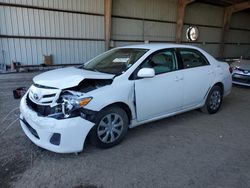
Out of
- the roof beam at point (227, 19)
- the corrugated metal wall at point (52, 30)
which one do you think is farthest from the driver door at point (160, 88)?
the roof beam at point (227, 19)

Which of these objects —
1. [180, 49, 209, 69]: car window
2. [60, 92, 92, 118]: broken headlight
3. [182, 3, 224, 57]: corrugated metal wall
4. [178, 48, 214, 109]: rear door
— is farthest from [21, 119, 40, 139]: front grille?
[182, 3, 224, 57]: corrugated metal wall

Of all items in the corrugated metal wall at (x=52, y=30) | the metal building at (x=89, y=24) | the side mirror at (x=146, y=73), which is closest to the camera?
the side mirror at (x=146, y=73)

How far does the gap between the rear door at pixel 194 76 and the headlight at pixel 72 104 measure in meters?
1.94

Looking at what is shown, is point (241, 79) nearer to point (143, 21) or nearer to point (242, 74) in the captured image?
point (242, 74)

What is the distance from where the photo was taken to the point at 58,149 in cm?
264

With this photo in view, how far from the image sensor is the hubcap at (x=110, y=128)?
116 inches

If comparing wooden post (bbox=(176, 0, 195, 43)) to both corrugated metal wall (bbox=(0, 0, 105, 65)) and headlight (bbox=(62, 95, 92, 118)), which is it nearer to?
corrugated metal wall (bbox=(0, 0, 105, 65))

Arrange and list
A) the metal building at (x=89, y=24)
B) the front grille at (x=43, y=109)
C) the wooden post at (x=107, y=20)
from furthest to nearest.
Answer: the wooden post at (x=107, y=20) < the metal building at (x=89, y=24) < the front grille at (x=43, y=109)

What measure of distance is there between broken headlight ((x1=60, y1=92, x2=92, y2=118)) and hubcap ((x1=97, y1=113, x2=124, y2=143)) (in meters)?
0.38

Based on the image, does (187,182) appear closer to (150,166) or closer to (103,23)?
(150,166)

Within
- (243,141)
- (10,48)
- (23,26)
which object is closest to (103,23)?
(23,26)

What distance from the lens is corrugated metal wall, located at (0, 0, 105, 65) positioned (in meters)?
8.02

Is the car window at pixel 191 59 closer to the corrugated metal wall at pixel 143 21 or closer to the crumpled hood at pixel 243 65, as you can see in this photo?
the crumpled hood at pixel 243 65

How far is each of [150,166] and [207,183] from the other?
26.2 inches
